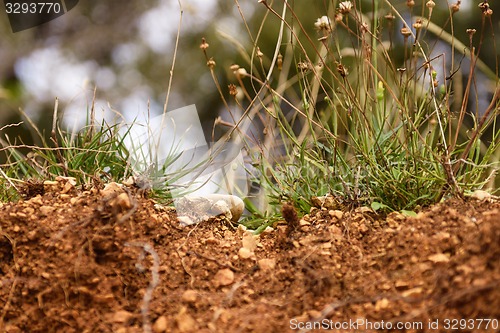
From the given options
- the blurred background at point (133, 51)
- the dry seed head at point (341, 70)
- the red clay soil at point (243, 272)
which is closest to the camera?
the red clay soil at point (243, 272)

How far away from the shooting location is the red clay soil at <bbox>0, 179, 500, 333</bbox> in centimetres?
91

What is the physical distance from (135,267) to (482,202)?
0.71 metres

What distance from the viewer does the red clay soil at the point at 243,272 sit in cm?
91

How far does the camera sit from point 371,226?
1230 mm

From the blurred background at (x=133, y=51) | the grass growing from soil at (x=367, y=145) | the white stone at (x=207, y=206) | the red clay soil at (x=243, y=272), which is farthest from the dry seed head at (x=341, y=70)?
the blurred background at (x=133, y=51)

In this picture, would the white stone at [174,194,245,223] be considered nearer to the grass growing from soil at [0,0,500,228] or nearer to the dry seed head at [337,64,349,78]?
the grass growing from soil at [0,0,500,228]

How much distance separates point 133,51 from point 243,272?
4.45 m

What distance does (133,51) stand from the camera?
208 inches

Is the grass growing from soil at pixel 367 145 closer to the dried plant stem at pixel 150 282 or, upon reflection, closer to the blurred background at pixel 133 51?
the dried plant stem at pixel 150 282

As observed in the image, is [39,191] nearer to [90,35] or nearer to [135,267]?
[135,267]

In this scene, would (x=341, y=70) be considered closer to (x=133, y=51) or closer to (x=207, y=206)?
(x=207, y=206)

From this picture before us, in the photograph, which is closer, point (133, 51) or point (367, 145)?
point (367, 145)

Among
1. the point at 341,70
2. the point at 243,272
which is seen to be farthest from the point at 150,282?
the point at 341,70

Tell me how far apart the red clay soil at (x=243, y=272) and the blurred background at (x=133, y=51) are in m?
2.63
